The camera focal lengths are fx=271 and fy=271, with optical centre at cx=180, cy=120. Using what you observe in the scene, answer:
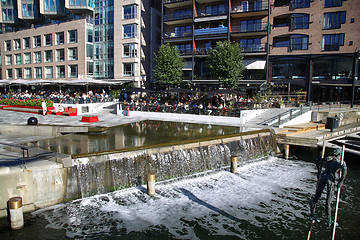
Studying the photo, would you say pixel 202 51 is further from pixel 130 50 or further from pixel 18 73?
pixel 18 73

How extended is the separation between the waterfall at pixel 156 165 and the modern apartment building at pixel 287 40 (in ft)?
63.4

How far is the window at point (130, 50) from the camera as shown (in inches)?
1555

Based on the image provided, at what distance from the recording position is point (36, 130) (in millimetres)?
16250

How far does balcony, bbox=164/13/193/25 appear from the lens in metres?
37.6

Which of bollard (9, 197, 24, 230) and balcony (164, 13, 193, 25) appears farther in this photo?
balcony (164, 13, 193, 25)

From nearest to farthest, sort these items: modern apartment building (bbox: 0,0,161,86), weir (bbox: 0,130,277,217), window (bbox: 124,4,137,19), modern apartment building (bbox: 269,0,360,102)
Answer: weir (bbox: 0,130,277,217)
modern apartment building (bbox: 269,0,360,102)
window (bbox: 124,4,137,19)
modern apartment building (bbox: 0,0,161,86)

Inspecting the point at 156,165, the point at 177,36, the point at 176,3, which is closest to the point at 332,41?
the point at 177,36

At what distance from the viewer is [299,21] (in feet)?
111

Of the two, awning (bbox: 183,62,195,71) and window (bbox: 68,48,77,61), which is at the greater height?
window (bbox: 68,48,77,61)

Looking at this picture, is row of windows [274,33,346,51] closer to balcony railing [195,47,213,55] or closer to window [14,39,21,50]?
balcony railing [195,47,213,55]

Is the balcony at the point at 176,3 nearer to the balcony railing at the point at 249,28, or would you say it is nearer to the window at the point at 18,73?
the balcony railing at the point at 249,28

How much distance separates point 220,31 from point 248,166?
25036 mm

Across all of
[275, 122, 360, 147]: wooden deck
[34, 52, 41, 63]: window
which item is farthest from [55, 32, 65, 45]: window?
[275, 122, 360, 147]: wooden deck

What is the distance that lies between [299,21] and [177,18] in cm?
1608
